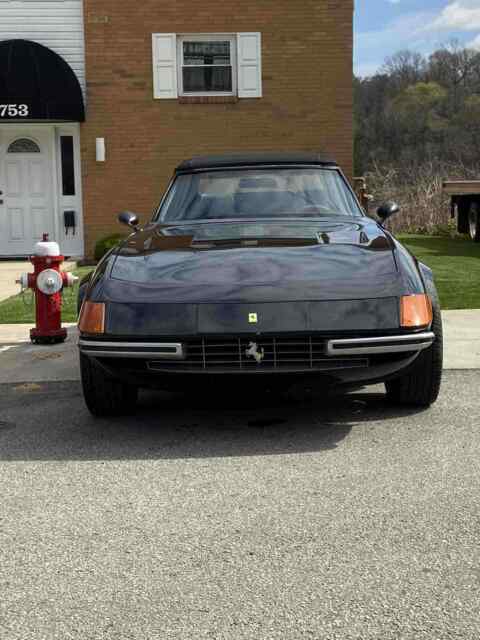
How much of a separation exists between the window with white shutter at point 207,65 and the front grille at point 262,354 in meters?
11.5

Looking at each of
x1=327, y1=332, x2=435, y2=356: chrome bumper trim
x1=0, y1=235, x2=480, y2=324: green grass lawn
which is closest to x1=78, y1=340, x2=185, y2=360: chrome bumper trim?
x1=327, y1=332, x2=435, y2=356: chrome bumper trim

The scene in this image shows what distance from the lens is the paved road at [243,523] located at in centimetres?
258

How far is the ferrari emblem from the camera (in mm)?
4285

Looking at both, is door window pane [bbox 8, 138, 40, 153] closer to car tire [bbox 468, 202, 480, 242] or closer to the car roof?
car tire [bbox 468, 202, 480, 242]

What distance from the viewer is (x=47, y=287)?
23.1ft

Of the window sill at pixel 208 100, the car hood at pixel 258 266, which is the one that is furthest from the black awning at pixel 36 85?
the car hood at pixel 258 266

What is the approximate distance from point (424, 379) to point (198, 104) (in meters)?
11.3

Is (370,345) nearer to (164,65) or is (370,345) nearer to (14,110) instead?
(164,65)

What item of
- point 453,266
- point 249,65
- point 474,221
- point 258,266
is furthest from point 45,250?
point 474,221

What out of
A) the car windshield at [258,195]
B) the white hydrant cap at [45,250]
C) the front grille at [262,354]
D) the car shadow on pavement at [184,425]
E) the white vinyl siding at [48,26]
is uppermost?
the white vinyl siding at [48,26]

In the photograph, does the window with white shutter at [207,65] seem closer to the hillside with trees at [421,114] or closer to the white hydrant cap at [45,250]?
the white hydrant cap at [45,250]

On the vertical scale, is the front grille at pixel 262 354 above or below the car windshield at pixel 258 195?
below

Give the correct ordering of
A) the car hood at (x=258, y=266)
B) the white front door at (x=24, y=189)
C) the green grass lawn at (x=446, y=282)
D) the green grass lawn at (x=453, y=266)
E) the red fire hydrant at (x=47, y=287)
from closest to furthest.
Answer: the car hood at (x=258, y=266)
the red fire hydrant at (x=47, y=287)
the green grass lawn at (x=446, y=282)
the green grass lawn at (x=453, y=266)
the white front door at (x=24, y=189)

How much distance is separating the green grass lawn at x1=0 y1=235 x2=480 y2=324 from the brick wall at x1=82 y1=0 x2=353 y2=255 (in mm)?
2056
